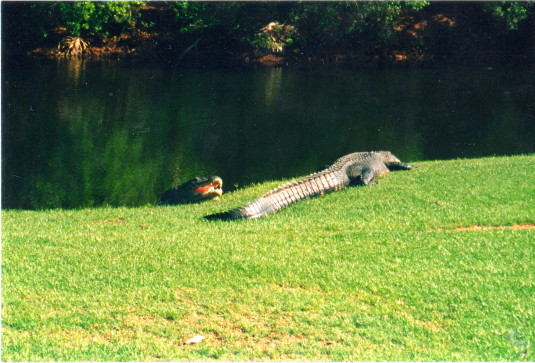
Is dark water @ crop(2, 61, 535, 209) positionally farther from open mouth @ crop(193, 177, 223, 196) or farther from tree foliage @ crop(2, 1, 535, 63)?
tree foliage @ crop(2, 1, 535, 63)

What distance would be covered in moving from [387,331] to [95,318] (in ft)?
7.82

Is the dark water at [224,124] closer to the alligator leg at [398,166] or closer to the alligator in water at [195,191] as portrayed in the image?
the alligator in water at [195,191]

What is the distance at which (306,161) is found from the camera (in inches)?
628

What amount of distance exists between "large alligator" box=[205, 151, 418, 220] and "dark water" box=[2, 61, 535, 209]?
278 cm

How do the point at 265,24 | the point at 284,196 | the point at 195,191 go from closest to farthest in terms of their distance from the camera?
the point at 284,196
the point at 195,191
the point at 265,24

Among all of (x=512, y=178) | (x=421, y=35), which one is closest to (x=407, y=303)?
(x=512, y=178)

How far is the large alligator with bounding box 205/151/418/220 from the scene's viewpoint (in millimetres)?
9031

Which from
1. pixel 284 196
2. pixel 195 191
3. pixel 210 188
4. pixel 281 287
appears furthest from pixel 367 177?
pixel 281 287

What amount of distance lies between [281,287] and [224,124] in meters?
14.8

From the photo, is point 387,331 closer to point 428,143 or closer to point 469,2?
point 428,143

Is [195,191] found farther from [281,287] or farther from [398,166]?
[281,287]

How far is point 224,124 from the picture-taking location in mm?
20266

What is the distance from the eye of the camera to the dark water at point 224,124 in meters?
14.6

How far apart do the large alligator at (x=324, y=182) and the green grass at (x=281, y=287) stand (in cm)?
39
